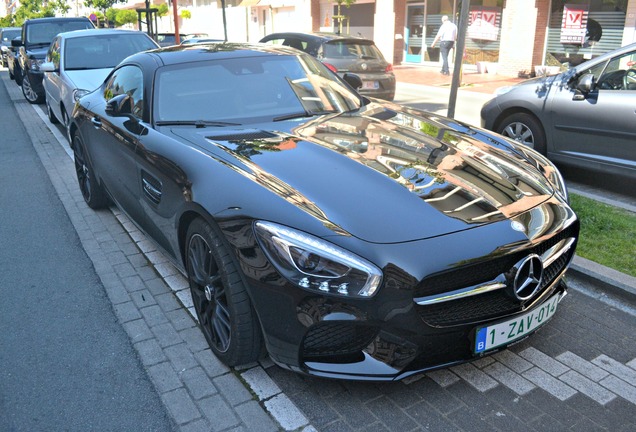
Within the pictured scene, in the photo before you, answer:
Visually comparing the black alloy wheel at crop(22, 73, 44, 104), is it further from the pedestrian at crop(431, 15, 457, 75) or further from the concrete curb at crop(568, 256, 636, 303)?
the concrete curb at crop(568, 256, 636, 303)

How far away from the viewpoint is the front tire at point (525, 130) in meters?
6.52

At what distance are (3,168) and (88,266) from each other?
4.22 metres

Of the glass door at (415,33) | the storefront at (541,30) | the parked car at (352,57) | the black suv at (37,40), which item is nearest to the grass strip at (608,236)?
the parked car at (352,57)

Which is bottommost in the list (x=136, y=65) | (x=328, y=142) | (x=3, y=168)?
(x=3, y=168)

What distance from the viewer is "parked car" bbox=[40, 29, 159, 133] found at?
28.2ft

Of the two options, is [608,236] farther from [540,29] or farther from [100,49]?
[540,29]

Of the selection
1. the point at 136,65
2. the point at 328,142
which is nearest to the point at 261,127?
the point at 328,142

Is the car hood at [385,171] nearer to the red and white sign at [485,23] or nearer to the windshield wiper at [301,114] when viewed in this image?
the windshield wiper at [301,114]

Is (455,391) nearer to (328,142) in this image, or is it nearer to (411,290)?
(411,290)

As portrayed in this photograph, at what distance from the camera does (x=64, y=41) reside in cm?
953

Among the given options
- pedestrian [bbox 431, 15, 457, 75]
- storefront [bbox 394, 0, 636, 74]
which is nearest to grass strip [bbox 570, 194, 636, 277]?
storefront [bbox 394, 0, 636, 74]

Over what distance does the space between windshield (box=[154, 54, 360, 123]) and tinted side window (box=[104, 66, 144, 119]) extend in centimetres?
21

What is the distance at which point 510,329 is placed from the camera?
2697 millimetres

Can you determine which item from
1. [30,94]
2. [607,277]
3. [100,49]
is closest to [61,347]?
[607,277]
